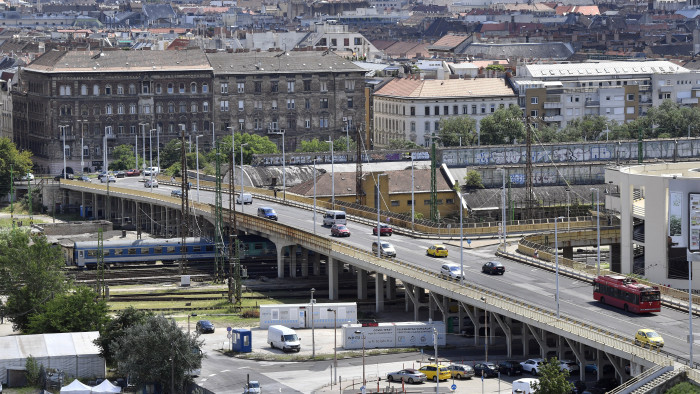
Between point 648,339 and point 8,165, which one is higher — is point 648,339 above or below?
above

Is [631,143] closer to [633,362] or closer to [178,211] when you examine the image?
[178,211]

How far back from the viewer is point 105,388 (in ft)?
322

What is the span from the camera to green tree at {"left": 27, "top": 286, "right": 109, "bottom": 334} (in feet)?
368

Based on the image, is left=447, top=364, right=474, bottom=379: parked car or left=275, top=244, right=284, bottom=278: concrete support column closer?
left=447, top=364, right=474, bottom=379: parked car

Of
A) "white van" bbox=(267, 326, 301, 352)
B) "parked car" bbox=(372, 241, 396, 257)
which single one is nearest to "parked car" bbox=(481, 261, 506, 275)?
"parked car" bbox=(372, 241, 396, 257)

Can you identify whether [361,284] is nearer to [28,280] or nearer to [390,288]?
[390,288]

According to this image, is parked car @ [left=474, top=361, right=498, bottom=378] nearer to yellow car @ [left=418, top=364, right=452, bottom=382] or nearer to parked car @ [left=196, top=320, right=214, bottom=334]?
yellow car @ [left=418, top=364, right=452, bottom=382]

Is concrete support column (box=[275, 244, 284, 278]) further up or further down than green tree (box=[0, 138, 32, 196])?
further down

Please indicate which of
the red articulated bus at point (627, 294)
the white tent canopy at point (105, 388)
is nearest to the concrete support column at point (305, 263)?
the red articulated bus at point (627, 294)

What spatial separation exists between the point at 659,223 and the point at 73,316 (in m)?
40.2

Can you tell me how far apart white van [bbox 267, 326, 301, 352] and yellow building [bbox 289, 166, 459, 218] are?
191ft

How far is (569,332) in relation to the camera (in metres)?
98.1

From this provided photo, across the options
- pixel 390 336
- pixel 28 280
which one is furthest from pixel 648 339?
pixel 28 280

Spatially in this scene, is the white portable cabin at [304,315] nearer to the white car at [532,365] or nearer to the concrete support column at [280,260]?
the white car at [532,365]
